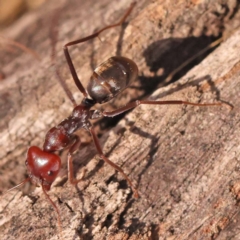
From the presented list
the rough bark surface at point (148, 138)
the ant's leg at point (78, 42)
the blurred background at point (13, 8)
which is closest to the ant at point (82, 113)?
the ant's leg at point (78, 42)

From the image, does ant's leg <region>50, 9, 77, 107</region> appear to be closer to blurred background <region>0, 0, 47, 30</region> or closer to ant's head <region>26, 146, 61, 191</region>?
ant's head <region>26, 146, 61, 191</region>

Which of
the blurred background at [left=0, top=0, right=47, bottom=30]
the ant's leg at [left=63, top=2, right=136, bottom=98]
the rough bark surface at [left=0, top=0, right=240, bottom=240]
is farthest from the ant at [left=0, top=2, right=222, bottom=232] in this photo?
the blurred background at [left=0, top=0, right=47, bottom=30]

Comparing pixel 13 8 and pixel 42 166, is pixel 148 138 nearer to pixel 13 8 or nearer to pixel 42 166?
pixel 42 166

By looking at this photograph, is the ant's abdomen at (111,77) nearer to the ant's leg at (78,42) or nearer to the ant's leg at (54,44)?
the ant's leg at (78,42)

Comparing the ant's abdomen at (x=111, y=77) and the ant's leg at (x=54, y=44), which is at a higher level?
the ant's leg at (x=54, y=44)

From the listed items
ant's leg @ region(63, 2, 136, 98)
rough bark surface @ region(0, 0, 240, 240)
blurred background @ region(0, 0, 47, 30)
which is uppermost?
blurred background @ region(0, 0, 47, 30)

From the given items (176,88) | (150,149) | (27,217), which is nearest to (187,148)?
(150,149)

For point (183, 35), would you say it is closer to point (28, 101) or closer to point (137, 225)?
point (28, 101)
